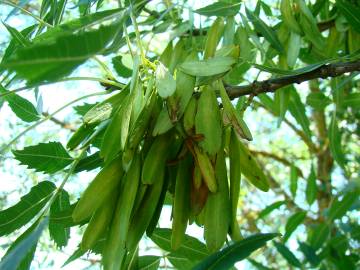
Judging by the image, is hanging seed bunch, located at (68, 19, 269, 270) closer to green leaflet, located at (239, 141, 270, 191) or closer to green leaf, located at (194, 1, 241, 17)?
green leaflet, located at (239, 141, 270, 191)

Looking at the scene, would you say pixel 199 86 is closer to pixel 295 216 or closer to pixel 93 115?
pixel 93 115

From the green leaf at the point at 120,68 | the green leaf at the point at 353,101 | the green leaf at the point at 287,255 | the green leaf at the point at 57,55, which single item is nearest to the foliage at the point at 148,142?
the green leaf at the point at 57,55

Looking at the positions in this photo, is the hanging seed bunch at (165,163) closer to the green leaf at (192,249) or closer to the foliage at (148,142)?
the foliage at (148,142)

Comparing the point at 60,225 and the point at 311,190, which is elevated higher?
the point at 311,190

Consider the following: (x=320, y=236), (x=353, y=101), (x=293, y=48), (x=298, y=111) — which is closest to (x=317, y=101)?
(x=353, y=101)

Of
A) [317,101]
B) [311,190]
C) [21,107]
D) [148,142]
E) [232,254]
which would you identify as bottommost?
[232,254]

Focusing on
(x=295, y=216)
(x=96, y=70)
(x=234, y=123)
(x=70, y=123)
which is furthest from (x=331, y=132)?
(x=70, y=123)

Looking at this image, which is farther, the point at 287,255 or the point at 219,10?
the point at 287,255

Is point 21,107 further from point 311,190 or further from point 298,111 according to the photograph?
point 311,190
